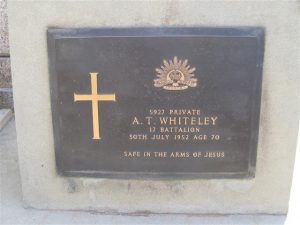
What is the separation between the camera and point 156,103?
2527mm

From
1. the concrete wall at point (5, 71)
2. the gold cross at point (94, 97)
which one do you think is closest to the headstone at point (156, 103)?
the gold cross at point (94, 97)

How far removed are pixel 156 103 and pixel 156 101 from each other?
12 mm

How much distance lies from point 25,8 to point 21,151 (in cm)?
83

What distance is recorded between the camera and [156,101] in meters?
2.52

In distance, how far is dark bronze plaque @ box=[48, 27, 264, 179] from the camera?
2.44m

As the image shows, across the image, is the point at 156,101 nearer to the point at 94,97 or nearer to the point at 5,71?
the point at 94,97

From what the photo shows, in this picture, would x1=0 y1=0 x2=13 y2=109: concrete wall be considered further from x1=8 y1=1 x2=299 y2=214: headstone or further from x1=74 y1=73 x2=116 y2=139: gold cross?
x1=74 y1=73 x2=116 y2=139: gold cross

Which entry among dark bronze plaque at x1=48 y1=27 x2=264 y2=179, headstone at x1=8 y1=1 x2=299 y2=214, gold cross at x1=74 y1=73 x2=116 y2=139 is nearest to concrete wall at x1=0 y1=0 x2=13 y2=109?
headstone at x1=8 y1=1 x2=299 y2=214

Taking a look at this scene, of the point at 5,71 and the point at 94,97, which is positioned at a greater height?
the point at 94,97

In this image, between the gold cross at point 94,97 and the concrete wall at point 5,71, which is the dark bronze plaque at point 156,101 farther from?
the concrete wall at point 5,71

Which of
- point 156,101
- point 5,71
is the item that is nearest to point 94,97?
point 156,101

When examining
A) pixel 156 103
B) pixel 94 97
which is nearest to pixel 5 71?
pixel 94 97

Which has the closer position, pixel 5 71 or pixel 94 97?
pixel 94 97

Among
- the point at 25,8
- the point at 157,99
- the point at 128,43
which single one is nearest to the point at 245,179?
the point at 157,99
